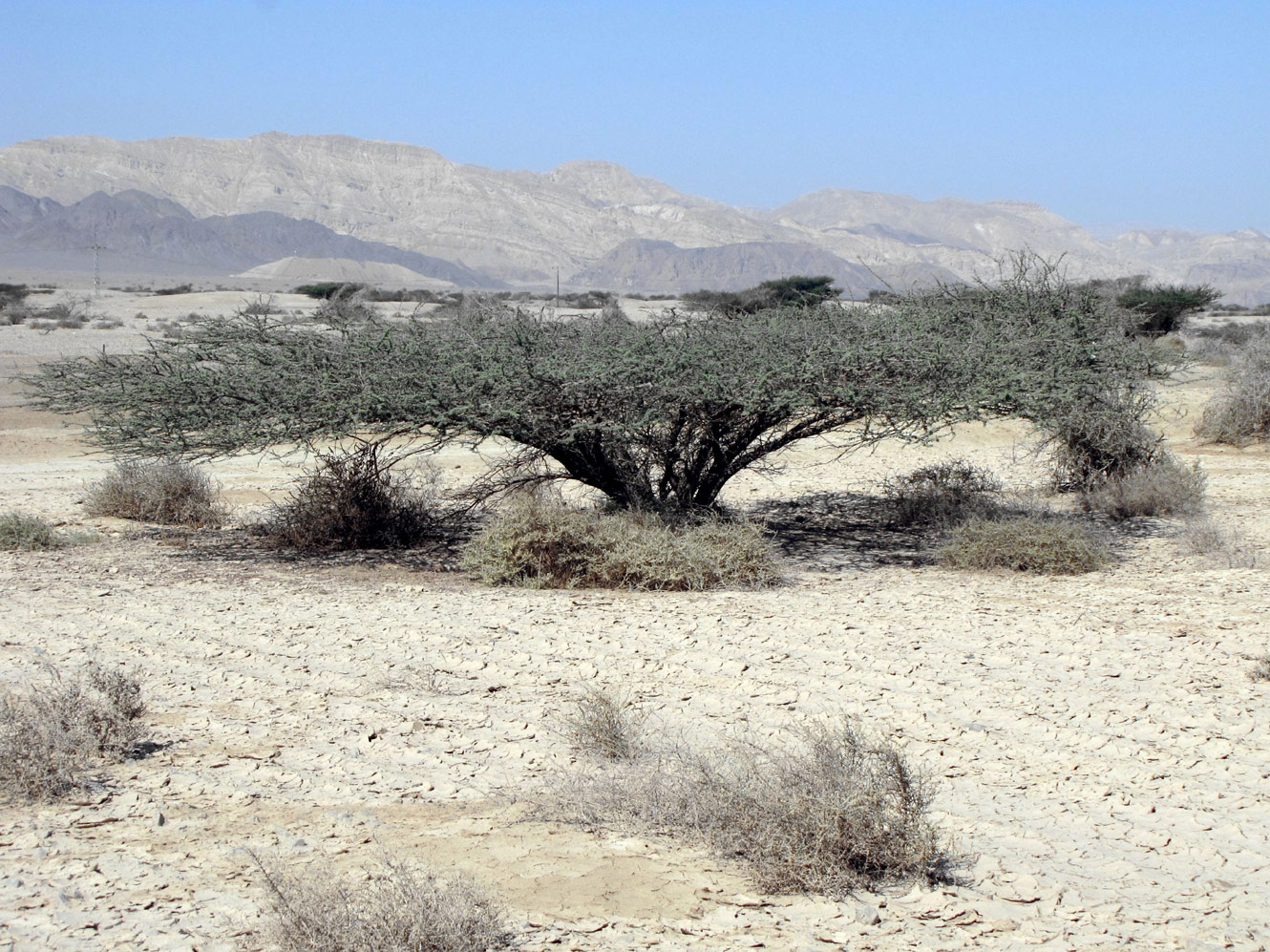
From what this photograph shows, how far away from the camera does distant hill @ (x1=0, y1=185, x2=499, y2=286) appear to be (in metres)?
138

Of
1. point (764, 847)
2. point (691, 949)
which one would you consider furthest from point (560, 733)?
point (691, 949)

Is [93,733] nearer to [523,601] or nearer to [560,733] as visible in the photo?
[560,733]

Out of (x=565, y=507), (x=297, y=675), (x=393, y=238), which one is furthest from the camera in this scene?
(x=393, y=238)

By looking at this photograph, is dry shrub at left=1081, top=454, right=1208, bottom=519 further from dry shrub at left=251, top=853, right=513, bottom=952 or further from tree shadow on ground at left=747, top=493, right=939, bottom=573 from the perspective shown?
dry shrub at left=251, top=853, right=513, bottom=952

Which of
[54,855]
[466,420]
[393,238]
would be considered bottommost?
[54,855]

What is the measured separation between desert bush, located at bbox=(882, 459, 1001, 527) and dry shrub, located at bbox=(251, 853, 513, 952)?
28.7 ft

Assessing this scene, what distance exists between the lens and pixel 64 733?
5.15 meters

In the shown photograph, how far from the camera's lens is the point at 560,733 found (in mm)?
5867

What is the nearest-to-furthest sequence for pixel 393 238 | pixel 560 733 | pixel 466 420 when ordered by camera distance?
pixel 560 733 → pixel 466 420 → pixel 393 238

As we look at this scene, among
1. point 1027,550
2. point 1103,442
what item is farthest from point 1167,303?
point 1027,550

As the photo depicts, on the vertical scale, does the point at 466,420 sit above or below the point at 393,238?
below

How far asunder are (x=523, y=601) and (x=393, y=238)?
495ft

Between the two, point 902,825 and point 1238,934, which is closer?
point 1238,934

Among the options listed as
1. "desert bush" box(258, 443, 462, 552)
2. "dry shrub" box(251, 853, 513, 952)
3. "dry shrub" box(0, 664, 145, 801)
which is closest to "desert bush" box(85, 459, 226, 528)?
"desert bush" box(258, 443, 462, 552)
